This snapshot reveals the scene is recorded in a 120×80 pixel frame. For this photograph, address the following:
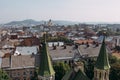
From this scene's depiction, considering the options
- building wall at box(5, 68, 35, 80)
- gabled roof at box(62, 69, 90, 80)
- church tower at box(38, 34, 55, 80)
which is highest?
church tower at box(38, 34, 55, 80)

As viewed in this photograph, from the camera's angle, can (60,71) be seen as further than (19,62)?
No

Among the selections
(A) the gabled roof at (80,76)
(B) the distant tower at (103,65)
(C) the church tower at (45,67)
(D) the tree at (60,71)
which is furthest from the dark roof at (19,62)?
(B) the distant tower at (103,65)

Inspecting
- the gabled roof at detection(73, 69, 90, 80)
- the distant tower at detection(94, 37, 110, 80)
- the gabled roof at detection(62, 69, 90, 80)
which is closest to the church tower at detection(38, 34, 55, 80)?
the gabled roof at detection(62, 69, 90, 80)

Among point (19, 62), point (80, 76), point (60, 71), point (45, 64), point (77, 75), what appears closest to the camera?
point (45, 64)

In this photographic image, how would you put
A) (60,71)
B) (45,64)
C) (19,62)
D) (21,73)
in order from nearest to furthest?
(45,64), (60,71), (21,73), (19,62)

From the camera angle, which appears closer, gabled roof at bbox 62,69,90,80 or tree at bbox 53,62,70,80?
gabled roof at bbox 62,69,90,80

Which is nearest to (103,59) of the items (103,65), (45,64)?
(103,65)

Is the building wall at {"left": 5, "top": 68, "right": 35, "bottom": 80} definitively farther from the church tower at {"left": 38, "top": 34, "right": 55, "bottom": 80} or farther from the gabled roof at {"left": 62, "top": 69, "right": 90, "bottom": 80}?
the church tower at {"left": 38, "top": 34, "right": 55, "bottom": 80}

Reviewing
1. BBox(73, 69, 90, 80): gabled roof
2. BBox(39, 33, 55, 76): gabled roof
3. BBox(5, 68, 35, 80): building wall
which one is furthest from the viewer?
BBox(5, 68, 35, 80): building wall

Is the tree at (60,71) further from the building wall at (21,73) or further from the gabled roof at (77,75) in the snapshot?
the gabled roof at (77,75)

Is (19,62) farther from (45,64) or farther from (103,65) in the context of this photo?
(103,65)

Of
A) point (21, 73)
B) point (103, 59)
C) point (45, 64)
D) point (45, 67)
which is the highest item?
point (103, 59)
